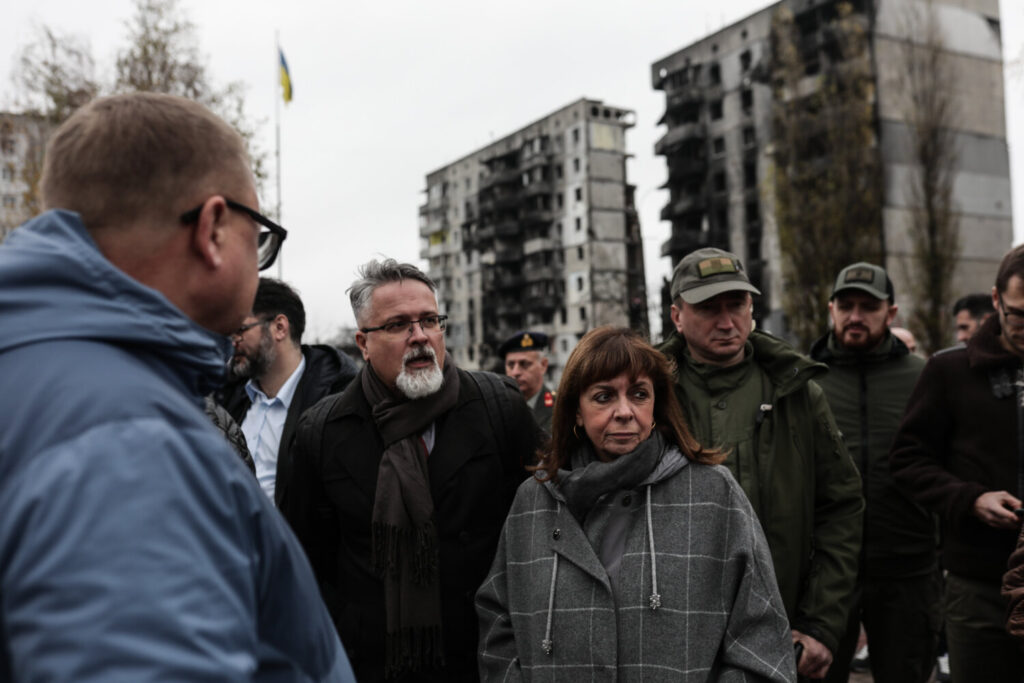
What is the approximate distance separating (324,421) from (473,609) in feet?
3.39

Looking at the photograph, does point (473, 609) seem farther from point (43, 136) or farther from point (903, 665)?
point (43, 136)

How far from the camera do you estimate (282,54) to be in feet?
101

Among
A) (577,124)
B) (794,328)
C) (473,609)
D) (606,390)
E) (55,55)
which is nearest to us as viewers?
(606,390)

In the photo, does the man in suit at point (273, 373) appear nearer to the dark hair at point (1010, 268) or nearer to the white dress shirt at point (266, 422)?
the white dress shirt at point (266, 422)

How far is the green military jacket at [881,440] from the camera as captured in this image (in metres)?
5.11

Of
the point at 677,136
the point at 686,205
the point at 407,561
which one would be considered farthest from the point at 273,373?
the point at 677,136

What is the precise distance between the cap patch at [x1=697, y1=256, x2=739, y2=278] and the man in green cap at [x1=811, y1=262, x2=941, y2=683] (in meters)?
1.32

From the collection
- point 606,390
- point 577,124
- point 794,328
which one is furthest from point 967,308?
point 577,124

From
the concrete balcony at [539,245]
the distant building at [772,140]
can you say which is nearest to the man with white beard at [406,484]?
the distant building at [772,140]

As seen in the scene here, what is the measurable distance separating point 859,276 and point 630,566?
3.19 metres

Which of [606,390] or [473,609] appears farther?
[473,609]

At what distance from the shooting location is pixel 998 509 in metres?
3.71

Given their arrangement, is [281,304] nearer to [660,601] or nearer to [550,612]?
[550,612]

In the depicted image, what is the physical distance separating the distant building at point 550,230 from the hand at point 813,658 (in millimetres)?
60136
